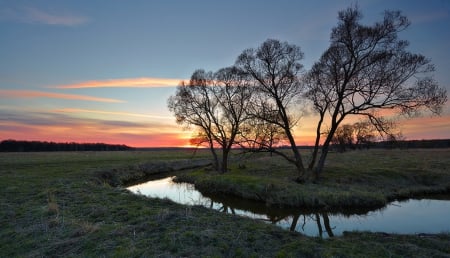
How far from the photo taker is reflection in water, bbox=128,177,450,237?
507 inches

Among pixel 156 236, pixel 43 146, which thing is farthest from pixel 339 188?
pixel 43 146

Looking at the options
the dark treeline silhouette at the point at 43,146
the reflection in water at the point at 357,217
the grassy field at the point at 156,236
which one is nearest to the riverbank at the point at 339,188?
the reflection in water at the point at 357,217

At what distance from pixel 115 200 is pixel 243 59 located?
15.0m

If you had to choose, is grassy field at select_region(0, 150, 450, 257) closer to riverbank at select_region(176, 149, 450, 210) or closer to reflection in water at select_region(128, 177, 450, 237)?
reflection in water at select_region(128, 177, 450, 237)

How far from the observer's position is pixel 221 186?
23469mm

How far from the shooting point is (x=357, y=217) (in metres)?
14.9

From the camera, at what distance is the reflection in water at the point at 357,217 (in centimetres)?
1288

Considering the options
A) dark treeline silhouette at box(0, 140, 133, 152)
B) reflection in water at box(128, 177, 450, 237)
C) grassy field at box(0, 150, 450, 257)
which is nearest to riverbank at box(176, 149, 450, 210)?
reflection in water at box(128, 177, 450, 237)

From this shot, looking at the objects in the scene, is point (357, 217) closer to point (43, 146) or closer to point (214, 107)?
point (214, 107)

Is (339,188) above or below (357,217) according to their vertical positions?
above

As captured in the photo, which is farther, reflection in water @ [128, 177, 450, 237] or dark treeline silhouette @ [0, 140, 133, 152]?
dark treeline silhouette @ [0, 140, 133, 152]

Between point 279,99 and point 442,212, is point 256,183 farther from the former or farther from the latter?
point 442,212

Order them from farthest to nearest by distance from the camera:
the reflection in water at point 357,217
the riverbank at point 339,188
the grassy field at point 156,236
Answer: the riverbank at point 339,188, the reflection in water at point 357,217, the grassy field at point 156,236

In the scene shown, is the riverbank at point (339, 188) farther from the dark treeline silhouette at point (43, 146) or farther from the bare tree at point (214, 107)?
the dark treeline silhouette at point (43, 146)
